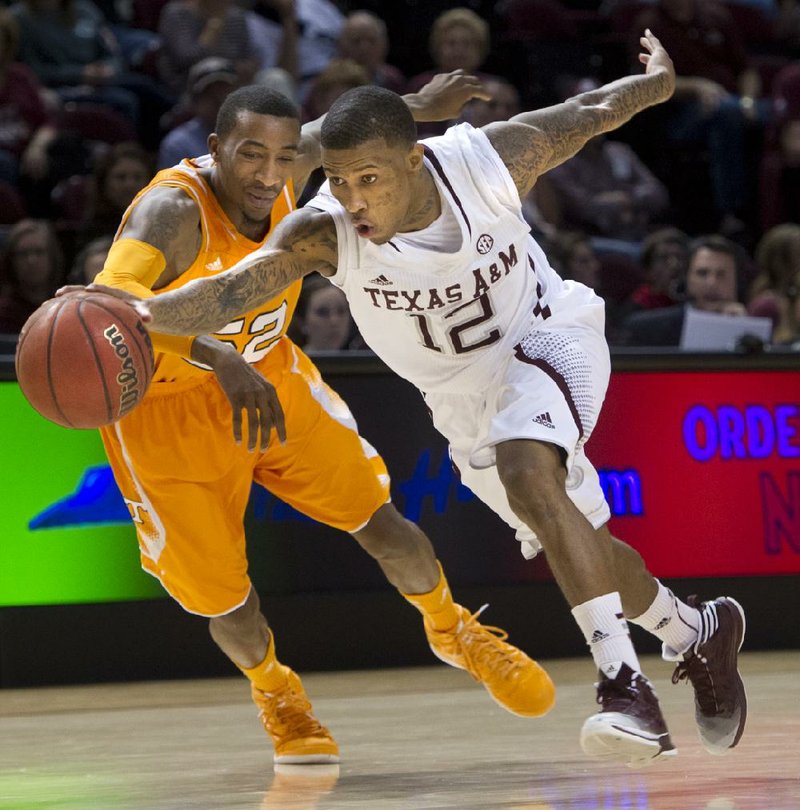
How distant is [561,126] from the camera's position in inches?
180

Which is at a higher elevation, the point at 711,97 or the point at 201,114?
the point at 201,114

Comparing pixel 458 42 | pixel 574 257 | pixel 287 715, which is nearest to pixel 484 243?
pixel 287 715

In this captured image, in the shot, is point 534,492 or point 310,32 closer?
point 534,492

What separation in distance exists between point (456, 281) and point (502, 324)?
0.71 ft

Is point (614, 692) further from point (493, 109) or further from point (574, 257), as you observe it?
point (493, 109)

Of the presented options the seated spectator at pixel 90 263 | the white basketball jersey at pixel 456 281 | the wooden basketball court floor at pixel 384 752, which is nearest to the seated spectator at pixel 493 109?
the seated spectator at pixel 90 263

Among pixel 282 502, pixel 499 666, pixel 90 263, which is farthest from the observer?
pixel 90 263

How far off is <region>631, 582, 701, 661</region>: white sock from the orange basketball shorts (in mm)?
1014

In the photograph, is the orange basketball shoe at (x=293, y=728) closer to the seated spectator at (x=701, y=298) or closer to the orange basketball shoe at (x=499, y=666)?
the orange basketball shoe at (x=499, y=666)

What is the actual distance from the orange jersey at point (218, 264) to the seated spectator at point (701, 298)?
348 cm

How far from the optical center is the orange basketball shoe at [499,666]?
4.97m

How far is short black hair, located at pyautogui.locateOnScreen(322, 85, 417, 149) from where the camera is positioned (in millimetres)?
4020

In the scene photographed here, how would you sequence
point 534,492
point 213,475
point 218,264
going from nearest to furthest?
point 534,492, point 218,264, point 213,475

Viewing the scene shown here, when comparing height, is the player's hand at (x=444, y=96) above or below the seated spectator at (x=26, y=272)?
above
